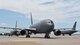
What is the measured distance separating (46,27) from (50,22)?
166 centimetres

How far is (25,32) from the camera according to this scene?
5403cm

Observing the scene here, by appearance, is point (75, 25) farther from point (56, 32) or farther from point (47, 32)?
point (47, 32)

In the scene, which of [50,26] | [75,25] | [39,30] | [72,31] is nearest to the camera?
[50,26]

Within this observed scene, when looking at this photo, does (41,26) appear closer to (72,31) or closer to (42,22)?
(42,22)

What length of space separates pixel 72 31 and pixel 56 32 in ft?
123

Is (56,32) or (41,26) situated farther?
(56,32)

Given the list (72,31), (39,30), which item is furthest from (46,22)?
(72,31)

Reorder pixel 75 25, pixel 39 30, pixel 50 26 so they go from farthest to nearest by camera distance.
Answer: pixel 75 25 → pixel 39 30 → pixel 50 26

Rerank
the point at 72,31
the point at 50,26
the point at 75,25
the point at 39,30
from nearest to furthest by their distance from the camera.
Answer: the point at 50,26
the point at 39,30
the point at 72,31
the point at 75,25

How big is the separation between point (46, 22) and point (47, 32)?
303cm

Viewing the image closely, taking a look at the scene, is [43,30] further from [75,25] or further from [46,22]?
[75,25]

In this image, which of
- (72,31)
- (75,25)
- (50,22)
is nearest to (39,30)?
(50,22)

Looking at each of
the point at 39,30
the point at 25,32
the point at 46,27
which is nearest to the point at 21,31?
the point at 25,32

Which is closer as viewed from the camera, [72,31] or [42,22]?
[42,22]
